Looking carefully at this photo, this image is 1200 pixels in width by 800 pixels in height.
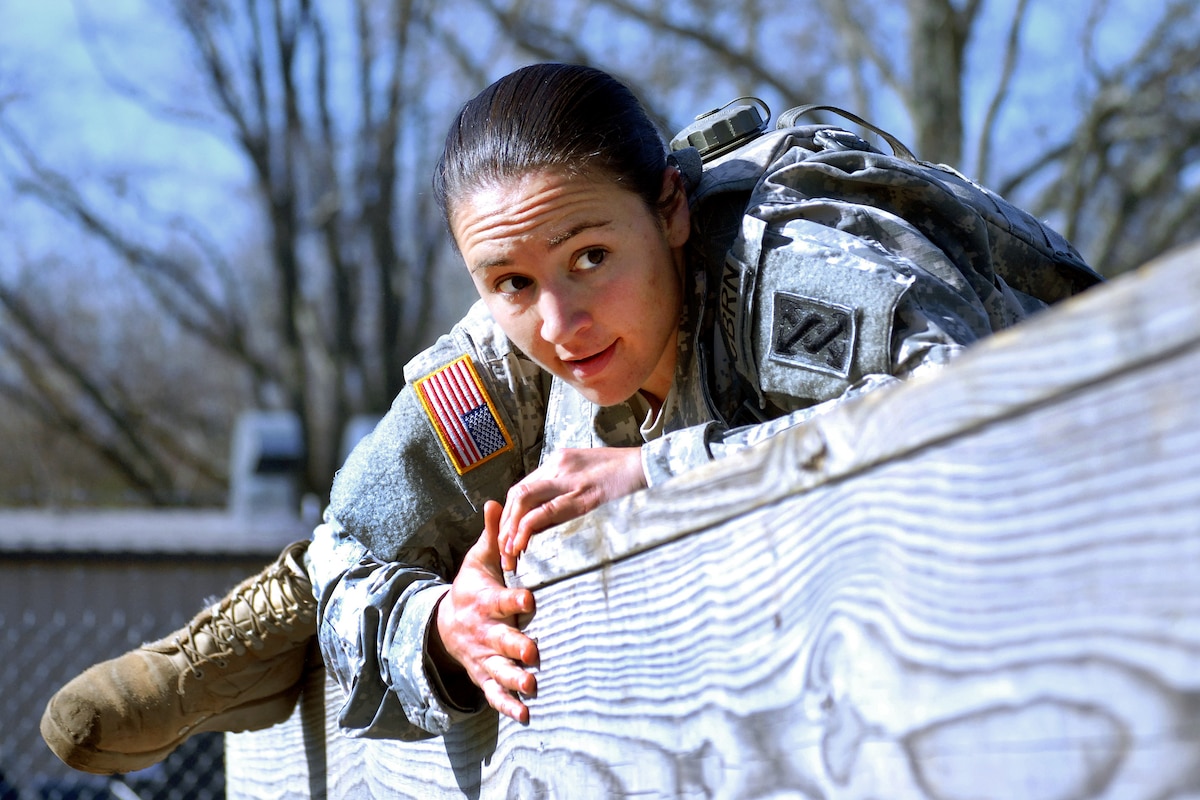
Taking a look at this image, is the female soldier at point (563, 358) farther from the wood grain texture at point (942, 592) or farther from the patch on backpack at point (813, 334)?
the wood grain texture at point (942, 592)

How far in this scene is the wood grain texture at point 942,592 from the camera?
665 mm

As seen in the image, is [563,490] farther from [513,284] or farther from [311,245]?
[311,245]

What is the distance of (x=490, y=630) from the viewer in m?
1.54

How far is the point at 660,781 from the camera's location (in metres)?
1.18

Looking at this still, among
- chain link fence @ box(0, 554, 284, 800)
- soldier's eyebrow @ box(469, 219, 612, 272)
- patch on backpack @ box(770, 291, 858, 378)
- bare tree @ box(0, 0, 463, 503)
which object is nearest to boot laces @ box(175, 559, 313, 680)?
soldier's eyebrow @ box(469, 219, 612, 272)

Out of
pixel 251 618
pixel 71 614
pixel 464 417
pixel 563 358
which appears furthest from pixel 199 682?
pixel 71 614

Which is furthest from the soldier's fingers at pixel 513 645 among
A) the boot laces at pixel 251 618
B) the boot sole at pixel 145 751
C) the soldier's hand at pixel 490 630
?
the boot sole at pixel 145 751

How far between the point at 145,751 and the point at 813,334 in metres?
1.72

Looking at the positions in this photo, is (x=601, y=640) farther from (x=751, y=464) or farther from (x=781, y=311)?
(x=781, y=311)

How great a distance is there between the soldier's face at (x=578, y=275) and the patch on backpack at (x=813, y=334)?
0.82 feet

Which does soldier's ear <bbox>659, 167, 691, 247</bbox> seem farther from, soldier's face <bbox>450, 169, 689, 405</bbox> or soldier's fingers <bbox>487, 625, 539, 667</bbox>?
soldier's fingers <bbox>487, 625, 539, 667</bbox>

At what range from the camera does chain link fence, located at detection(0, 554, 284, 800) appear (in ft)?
21.4

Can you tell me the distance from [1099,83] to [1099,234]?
172cm

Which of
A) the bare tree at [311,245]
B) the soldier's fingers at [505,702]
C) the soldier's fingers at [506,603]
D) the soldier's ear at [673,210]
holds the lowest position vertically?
the soldier's fingers at [505,702]
